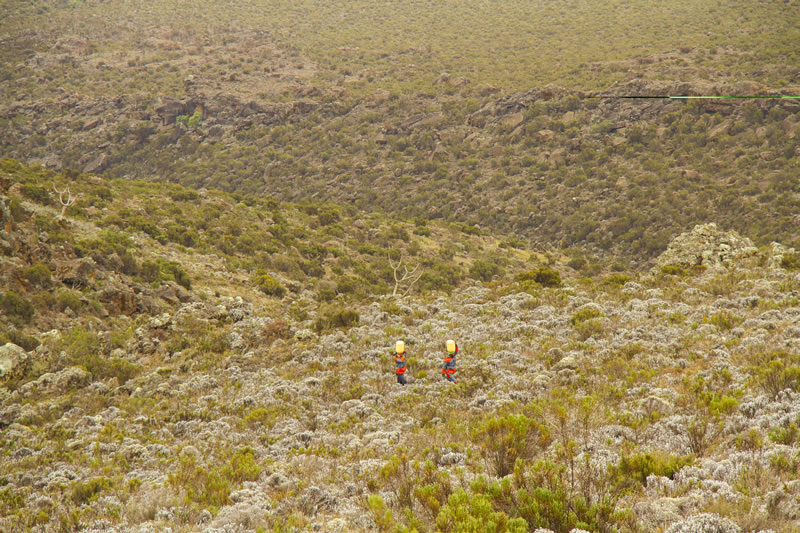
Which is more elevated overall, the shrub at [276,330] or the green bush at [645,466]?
→ the green bush at [645,466]

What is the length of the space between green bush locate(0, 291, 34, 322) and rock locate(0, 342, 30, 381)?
1838mm

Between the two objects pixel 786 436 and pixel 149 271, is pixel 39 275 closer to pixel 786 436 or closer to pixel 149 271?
pixel 149 271

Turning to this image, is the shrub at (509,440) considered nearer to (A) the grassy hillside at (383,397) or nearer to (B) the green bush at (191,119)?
(A) the grassy hillside at (383,397)

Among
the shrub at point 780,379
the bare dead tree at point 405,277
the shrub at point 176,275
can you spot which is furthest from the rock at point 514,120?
the shrub at point 780,379

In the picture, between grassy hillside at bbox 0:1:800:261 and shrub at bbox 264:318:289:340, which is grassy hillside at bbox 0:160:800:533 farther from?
grassy hillside at bbox 0:1:800:261

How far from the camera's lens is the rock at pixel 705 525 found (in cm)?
456

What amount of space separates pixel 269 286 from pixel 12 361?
11.3 metres

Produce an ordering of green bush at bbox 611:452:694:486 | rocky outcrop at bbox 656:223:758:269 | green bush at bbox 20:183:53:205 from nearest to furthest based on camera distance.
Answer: green bush at bbox 611:452:694:486 → rocky outcrop at bbox 656:223:758:269 → green bush at bbox 20:183:53:205

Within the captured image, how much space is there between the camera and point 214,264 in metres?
24.3

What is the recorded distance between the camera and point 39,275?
15773 millimetres

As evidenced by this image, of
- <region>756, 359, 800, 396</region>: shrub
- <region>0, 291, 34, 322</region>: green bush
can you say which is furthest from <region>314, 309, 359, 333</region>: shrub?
<region>756, 359, 800, 396</region>: shrub

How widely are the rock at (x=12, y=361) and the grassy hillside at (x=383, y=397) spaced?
0.15 feet

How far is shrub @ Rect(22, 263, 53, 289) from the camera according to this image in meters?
15.6

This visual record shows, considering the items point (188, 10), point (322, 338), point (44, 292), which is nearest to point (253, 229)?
point (44, 292)
